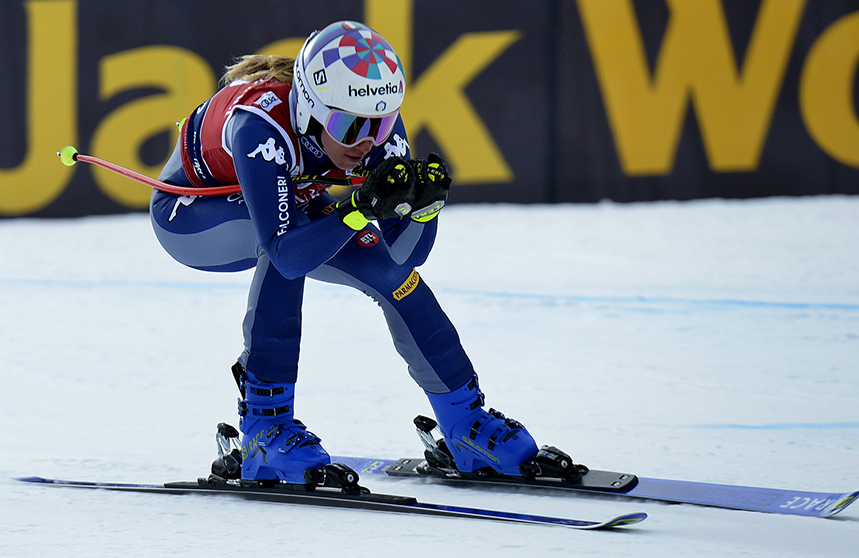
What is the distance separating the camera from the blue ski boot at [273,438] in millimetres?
2557

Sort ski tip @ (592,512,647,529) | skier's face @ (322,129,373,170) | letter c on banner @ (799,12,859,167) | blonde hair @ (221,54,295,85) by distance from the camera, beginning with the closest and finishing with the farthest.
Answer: ski tip @ (592,512,647,529), skier's face @ (322,129,373,170), blonde hair @ (221,54,295,85), letter c on banner @ (799,12,859,167)

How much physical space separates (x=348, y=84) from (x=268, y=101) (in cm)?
27

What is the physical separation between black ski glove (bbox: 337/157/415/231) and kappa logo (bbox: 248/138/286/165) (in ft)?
0.77

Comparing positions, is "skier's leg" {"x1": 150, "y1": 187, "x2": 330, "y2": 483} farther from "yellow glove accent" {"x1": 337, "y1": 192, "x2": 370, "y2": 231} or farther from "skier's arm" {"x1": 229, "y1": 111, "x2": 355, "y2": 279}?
"yellow glove accent" {"x1": 337, "y1": 192, "x2": 370, "y2": 231}

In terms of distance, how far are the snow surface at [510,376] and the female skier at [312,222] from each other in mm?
197

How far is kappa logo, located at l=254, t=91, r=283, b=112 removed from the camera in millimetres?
2531

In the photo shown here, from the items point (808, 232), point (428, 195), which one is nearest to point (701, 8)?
point (808, 232)

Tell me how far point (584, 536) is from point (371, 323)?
2.72 metres

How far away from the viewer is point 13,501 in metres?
2.49

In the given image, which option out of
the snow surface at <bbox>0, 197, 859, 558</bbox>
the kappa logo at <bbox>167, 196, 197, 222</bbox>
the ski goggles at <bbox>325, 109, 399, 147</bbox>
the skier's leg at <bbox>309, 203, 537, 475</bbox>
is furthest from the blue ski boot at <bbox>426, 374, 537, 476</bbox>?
the kappa logo at <bbox>167, 196, 197, 222</bbox>

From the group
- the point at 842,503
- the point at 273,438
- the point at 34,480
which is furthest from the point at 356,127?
the point at 842,503

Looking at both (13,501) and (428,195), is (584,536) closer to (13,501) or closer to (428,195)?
A: (428,195)

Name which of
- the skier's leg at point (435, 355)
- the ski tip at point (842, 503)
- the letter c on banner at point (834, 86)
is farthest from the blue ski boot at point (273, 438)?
the letter c on banner at point (834, 86)

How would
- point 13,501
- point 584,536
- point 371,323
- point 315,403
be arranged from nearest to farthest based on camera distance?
point 584,536 → point 13,501 → point 315,403 → point 371,323
